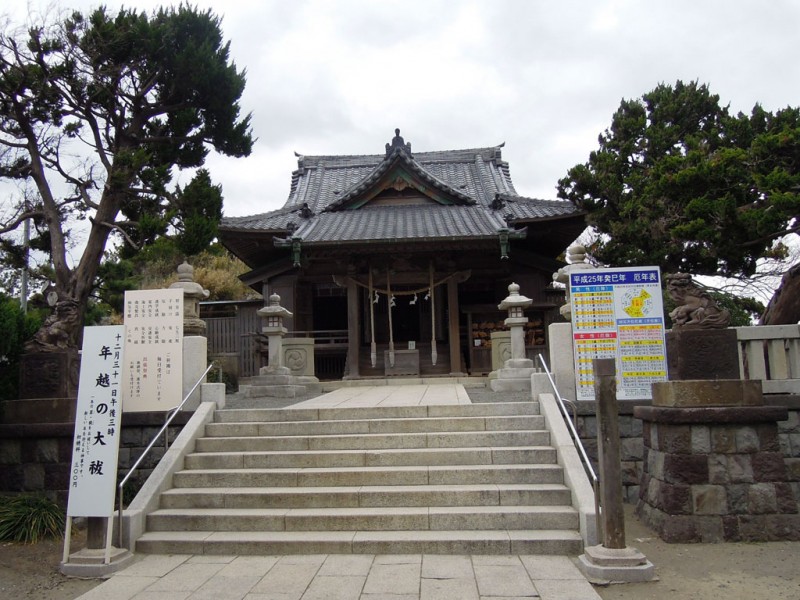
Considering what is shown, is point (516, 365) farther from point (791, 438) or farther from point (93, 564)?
point (93, 564)

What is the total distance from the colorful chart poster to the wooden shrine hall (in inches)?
255

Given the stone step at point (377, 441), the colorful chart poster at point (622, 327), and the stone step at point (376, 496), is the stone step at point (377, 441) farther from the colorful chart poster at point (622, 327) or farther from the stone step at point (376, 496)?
the colorful chart poster at point (622, 327)

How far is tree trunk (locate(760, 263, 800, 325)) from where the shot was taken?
855 cm

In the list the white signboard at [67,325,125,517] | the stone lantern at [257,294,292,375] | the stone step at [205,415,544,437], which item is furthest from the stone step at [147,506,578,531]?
the stone lantern at [257,294,292,375]

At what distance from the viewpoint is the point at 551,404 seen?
7535 mm

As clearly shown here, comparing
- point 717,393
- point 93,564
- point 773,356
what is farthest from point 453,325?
point 93,564

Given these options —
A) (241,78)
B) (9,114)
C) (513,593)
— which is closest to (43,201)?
(9,114)

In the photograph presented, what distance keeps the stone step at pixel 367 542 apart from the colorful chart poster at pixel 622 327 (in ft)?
8.72

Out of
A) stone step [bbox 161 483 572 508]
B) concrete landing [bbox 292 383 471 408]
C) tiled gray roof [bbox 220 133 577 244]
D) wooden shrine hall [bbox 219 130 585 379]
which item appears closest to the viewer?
stone step [bbox 161 483 572 508]

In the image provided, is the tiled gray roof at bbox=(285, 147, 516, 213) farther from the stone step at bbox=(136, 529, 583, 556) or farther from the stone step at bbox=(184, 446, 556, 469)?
the stone step at bbox=(136, 529, 583, 556)

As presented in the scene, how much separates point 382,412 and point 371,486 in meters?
1.54

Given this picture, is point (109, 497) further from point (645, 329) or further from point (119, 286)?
point (119, 286)

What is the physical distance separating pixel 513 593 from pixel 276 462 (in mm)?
3406

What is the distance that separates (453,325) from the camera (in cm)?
1555
